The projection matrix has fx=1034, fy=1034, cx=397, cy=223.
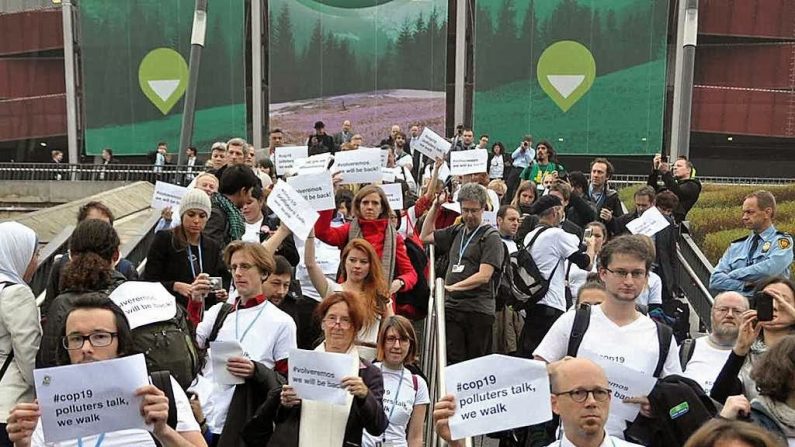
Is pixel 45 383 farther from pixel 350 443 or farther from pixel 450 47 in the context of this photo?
pixel 450 47

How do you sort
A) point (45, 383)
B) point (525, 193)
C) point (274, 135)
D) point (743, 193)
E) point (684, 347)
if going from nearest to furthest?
point (45, 383)
point (684, 347)
point (525, 193)
point (274, 135)
point (743, 193)

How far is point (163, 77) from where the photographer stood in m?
31.9

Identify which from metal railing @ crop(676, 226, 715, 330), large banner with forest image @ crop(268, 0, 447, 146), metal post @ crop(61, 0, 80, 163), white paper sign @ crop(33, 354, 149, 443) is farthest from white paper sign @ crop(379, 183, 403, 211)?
metal post @ crop(61, 0, 80, 163)

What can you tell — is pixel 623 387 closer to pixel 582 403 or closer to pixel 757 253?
pixel 582 403

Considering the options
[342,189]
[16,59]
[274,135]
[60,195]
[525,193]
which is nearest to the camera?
[342,189]

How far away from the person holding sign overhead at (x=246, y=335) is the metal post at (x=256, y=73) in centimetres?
2629

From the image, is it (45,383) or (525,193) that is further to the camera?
(525,193)

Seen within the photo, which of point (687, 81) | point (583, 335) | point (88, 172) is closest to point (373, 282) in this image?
point (583, 335)

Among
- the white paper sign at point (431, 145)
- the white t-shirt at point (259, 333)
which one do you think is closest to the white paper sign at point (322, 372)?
the white t-shirt at point (259, 333)

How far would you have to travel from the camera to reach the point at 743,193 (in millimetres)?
19891

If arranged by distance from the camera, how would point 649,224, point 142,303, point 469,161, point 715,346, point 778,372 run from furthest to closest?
1. point 469,161
2. point 649,224
3. point 715,346
4. point 142,303
5. point 778,372

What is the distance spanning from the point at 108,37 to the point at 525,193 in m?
23.6

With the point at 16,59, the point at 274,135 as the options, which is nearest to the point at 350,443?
the point at 274,135

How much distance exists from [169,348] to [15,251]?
36.6 inches
